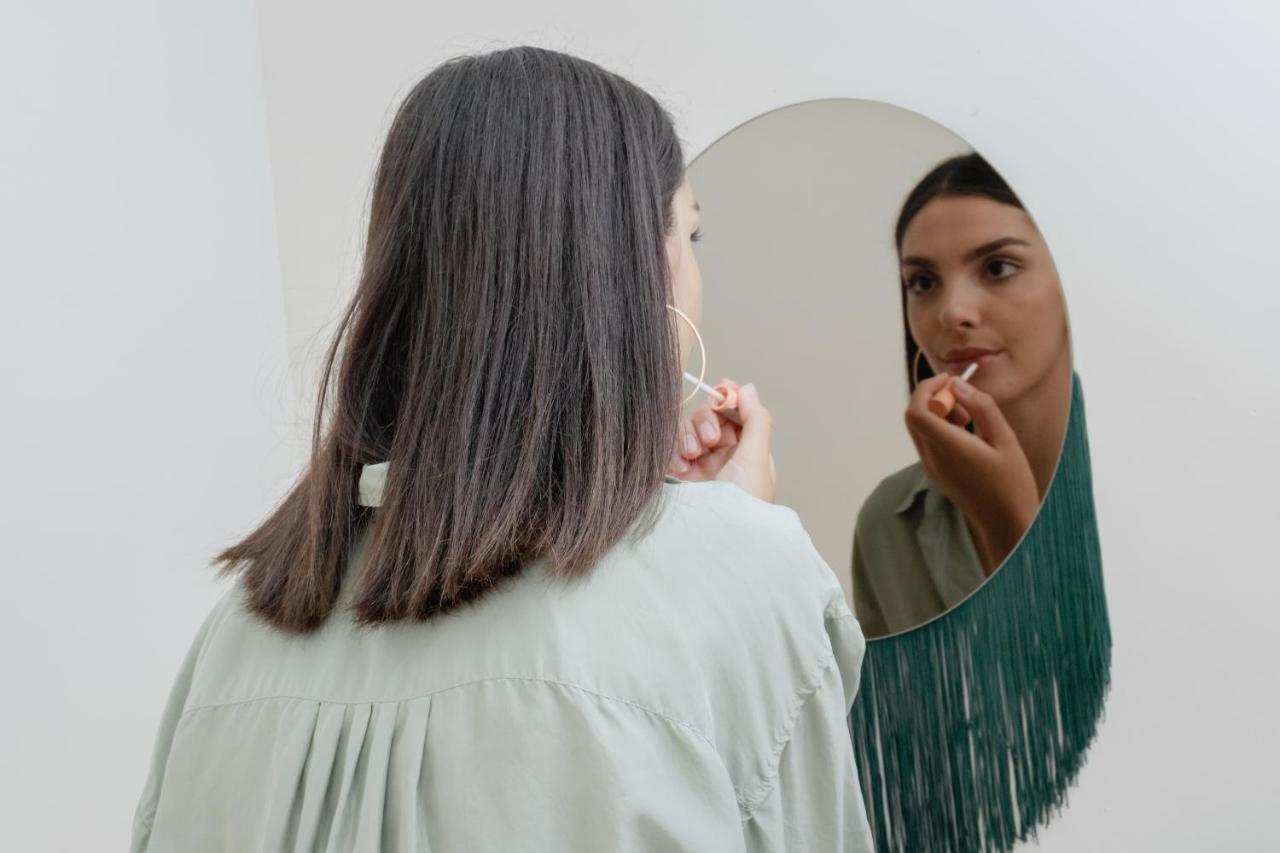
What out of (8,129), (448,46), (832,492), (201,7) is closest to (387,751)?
(832,492)

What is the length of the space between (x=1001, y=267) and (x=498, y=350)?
61 cm

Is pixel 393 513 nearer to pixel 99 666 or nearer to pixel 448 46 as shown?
pixel 99 666

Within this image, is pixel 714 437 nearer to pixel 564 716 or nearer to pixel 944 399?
pixel 944 399

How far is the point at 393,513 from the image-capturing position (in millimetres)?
589

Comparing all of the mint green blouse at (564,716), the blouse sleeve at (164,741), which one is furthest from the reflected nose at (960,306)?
the blouse sleeve at (164,741)

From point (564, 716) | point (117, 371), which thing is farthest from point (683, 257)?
point (117, 371)

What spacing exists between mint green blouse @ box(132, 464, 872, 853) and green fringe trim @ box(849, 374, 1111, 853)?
0.46 m

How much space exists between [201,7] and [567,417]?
1048 mm

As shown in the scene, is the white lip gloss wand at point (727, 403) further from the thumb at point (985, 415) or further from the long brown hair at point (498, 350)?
the long brown hair at point (498, 350)

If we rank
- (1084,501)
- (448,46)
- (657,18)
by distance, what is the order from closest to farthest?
1. (1084,501)
2. (657,18)
3. (448,46)

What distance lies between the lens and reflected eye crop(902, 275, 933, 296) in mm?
1053

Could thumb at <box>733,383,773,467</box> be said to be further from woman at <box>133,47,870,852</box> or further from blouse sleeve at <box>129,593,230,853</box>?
blouse sleeve at <box>129,593,230,853</box>

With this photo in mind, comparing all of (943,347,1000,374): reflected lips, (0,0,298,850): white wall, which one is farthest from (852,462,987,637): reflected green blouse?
(0,0,298,850): white wall

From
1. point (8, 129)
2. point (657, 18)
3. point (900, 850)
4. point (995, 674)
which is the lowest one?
point (900, 850)
